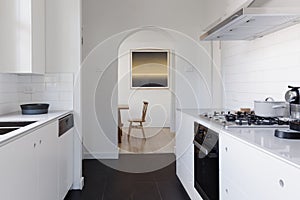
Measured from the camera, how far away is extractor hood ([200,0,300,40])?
211cm

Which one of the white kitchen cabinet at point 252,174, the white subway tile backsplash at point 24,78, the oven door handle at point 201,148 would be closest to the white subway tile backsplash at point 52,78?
the white subway tile backsplash at point 24,78

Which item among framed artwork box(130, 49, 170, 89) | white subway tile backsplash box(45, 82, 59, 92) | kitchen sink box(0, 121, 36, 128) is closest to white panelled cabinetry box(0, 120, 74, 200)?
kitchen sink box(0, 121, 36, 128)

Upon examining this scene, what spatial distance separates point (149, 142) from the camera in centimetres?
694

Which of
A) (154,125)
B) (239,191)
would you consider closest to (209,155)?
(239,191)

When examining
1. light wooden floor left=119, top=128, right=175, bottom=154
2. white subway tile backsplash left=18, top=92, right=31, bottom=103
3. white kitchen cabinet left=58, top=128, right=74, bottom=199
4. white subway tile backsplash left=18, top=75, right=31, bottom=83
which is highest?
white subway tile backsplash left=18, top=75, right=31, bottom=83

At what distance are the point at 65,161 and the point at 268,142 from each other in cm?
221

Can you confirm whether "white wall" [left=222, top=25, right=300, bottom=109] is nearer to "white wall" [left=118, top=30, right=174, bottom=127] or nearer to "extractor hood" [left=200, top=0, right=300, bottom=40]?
"extractor hood" [left=200, top=0, right=300, bottom=40]

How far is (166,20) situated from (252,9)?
3.16 metres

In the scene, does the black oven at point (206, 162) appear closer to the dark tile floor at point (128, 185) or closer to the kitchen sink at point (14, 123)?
the dark tile floor at point (128, 185)

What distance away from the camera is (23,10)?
119 inches

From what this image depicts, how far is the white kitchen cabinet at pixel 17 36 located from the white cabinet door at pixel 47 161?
2.45ft

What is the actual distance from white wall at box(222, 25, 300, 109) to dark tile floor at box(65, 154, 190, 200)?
3.95 feet

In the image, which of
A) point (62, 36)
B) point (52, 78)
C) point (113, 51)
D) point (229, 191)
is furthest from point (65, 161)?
point (113, 51)

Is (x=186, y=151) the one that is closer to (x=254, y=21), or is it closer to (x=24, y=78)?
(x=254, y=21)
